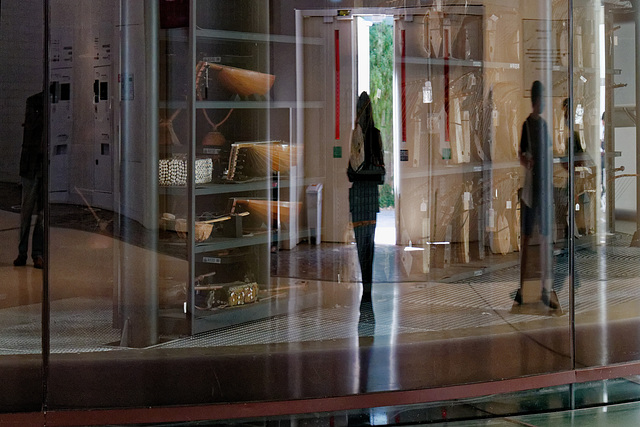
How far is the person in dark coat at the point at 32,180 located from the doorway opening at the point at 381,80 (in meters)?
1.64

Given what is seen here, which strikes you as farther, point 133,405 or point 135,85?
point 135,85

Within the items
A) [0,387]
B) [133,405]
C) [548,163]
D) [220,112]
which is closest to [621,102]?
[548,163]

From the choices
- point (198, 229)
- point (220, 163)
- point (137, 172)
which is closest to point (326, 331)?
point (198, 229)

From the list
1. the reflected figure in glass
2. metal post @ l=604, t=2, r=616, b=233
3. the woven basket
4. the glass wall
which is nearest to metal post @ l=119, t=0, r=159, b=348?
the glass wall

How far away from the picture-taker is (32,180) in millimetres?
4250

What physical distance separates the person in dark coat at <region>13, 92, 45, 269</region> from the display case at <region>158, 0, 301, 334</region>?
0.67 metres

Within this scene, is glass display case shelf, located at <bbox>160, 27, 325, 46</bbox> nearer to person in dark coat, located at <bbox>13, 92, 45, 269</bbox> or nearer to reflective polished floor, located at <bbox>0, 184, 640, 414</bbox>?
person in dark coat, located at <bbox>13, 92, 45, 269</bbox>

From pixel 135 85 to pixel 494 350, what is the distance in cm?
→ 231

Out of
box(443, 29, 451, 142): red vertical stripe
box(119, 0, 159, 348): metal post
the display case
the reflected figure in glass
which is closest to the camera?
box(119, 0, 159, 348): metal post

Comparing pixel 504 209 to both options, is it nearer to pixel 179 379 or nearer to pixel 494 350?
pixel 494 350

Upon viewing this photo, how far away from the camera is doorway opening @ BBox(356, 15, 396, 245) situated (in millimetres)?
4762

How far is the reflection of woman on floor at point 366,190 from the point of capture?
4.77 m

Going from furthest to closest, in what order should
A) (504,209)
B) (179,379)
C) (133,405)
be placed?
(504,209), (179,379), (133,405)

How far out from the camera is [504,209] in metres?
5.51
